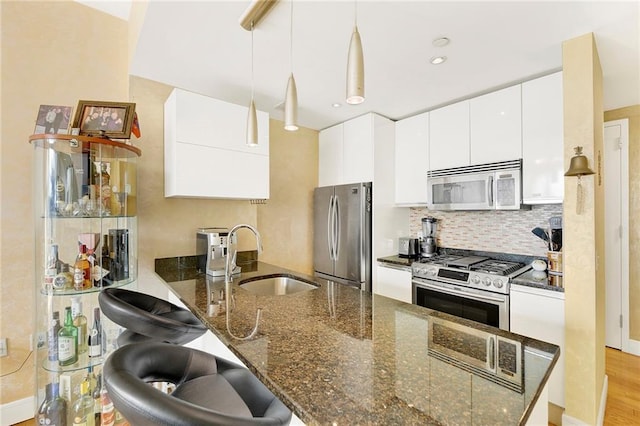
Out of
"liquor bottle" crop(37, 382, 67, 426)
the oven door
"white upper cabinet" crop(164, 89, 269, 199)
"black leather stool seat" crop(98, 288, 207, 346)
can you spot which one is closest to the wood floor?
"liquor bottle" crop(37, 382, 67, 426)

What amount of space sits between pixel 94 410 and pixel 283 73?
8.30 feet

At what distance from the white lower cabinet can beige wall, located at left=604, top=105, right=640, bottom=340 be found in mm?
2345

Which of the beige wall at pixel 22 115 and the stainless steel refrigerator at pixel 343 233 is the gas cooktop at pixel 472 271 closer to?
the stainless steel refrigerator at pixel 343 233

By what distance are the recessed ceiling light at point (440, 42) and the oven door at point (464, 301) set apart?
1756mm

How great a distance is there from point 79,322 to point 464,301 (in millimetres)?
2646

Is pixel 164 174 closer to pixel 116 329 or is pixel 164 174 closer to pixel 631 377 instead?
pixel 116 329

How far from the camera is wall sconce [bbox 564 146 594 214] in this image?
1.68m

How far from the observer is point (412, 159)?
3.09 m

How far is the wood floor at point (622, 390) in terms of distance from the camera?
6.65ft

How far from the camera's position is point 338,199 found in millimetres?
3270

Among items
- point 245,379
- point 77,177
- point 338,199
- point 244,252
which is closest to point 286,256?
point 244,252

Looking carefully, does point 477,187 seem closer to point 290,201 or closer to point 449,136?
point 449,136

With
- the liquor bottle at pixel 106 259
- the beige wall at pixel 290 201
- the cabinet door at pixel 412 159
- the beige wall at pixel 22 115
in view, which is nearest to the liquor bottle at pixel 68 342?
the liquor bottle at pixel 106 259

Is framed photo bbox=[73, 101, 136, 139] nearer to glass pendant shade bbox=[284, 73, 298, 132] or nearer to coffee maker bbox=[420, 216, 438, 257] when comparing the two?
glass pendant shade bbox=[284, 73, 298, 132]
